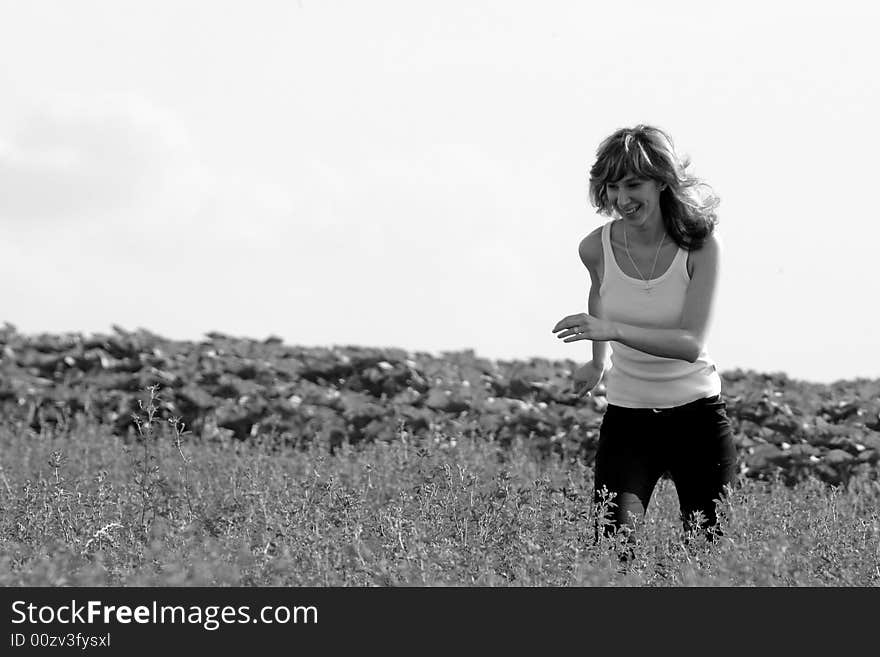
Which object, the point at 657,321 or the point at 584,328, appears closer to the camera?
the point at 584,328

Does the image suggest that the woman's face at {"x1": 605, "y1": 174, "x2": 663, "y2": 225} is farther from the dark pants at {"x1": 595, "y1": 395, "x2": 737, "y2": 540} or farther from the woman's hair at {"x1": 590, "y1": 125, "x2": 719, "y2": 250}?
the dark pants at {"x1": 595, "y1": 395, "x2": 737, "y2": 540}

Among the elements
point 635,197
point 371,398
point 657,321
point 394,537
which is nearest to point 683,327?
point 657,321

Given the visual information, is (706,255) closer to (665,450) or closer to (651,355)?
(651,355)

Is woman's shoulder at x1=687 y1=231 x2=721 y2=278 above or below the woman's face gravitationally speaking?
below

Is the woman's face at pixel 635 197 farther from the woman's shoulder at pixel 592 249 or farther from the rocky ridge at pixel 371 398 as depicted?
the rocky ridge at pixel 371 398

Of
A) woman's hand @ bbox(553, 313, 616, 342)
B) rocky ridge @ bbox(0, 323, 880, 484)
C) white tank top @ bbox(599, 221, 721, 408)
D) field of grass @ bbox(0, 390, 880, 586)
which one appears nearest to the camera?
field of grass @ bbox(0, 390, 880, 586)

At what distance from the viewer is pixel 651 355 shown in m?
4.68

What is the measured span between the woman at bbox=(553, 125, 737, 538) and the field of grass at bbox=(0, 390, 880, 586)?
0.20m

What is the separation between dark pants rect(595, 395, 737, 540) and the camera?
4.73 m

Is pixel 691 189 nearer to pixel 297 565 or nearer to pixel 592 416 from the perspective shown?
pixel 297 565

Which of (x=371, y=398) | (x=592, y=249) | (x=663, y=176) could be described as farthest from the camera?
(x=371, y=398)

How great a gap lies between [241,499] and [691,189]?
2471mm

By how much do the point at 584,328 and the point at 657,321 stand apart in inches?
21.4

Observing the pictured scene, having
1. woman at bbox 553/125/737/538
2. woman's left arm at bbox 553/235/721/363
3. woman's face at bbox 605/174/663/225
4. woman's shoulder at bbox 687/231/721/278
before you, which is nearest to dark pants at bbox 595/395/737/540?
woman at bbox 553/125/737/538
